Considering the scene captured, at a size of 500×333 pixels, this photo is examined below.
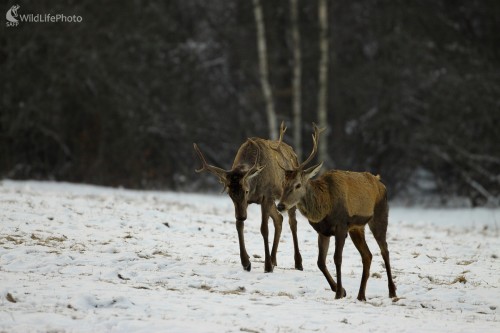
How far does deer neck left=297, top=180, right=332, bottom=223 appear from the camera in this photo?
9.22 m

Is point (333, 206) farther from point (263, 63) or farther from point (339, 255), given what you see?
point (263, 63)

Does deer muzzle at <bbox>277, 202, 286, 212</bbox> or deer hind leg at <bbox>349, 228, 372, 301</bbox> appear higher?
deer muzzle at <bbox>277, 202, 286, 212</bbox>

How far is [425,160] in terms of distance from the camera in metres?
26.0

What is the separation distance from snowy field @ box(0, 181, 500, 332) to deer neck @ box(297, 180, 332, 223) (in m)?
0.97

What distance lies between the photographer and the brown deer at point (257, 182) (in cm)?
1024

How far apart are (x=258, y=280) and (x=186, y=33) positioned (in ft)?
65.8

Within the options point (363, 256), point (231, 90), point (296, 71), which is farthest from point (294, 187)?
point (231, 90)

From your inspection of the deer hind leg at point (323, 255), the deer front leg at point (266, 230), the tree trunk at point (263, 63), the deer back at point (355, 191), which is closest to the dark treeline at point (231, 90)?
the tree trunk at point (263, 63)

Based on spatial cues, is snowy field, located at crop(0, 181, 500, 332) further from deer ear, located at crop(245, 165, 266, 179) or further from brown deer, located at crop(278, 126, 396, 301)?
deer ear, located at crop(245, 165, 266, 179)

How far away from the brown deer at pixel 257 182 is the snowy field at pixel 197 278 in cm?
34

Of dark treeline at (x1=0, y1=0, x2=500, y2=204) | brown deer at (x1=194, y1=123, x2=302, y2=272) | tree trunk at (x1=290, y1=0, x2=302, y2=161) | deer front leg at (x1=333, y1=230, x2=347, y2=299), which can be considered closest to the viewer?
deer front leg at (x1=333, y1=230, x2=347, y2=299)

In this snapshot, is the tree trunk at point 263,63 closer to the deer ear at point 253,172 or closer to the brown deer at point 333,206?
the deer ear at point 253,172

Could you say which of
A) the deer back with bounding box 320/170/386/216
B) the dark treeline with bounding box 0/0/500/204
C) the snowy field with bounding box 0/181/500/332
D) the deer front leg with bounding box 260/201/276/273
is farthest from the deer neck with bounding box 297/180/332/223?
the dark treeline with bounding box 0/0/500/204

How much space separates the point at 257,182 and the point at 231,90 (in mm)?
18816
